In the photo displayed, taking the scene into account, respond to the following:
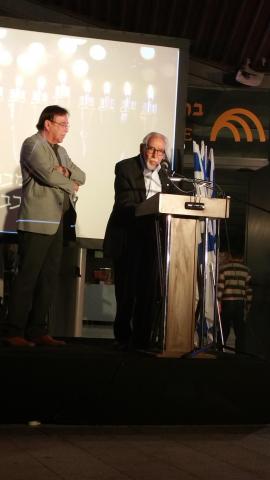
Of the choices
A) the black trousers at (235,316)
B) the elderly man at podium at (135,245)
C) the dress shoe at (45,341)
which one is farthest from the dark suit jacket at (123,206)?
the black trousers at (235,316)

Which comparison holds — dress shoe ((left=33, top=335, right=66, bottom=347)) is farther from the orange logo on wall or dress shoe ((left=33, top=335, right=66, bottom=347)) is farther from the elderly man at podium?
the orange logo on wall

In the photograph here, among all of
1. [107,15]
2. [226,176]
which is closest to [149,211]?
[107,15]

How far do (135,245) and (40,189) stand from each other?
70 centimetres

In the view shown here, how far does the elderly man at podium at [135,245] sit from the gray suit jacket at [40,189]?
1.48 ft

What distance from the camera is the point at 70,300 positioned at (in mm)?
6398

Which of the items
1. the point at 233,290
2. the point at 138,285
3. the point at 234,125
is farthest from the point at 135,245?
the point at 234,125

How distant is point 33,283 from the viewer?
4.02 metres

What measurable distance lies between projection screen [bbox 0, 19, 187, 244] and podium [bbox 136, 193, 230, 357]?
2.23 meters

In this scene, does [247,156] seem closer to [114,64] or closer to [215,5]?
[215,5]

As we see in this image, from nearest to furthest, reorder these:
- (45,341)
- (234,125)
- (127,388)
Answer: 1. (127,388)
2. (45,341)
3. (234,125)

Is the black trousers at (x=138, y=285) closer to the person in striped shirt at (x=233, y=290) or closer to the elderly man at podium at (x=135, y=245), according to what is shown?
the elderly man at podium at (x=135, y=245)

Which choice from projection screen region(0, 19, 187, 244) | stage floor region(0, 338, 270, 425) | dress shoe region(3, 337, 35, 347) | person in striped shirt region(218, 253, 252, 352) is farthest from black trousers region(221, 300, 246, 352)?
dress shoe region(3, 337, 35, 347)

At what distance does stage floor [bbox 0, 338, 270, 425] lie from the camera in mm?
3492

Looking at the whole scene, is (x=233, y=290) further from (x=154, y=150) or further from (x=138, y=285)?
(x=154, y=150)
